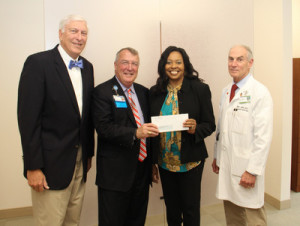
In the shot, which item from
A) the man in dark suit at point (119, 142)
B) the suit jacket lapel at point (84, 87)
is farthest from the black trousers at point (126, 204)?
the suit jacket lapel at point (84, 87)

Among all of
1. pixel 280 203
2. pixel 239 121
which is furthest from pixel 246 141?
pixel 280 203

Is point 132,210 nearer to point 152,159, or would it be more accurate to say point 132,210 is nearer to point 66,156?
point 152,159

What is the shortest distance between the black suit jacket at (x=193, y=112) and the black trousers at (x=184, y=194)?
0.17 meters

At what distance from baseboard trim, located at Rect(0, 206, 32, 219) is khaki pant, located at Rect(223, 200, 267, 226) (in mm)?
2607

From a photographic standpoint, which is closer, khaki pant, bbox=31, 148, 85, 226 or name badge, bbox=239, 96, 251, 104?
khaki pant, bbox=31, 148, 85, 226

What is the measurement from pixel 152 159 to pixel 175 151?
0.72 ft

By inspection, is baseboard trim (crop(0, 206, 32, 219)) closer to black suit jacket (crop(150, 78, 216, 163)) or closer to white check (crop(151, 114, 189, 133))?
black suit jacket (crop(150, 78, 216, 163))

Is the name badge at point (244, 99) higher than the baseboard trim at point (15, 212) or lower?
higher

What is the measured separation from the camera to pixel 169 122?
6.04 ft

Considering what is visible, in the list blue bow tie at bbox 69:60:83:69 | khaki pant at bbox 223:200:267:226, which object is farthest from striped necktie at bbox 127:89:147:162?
khaki pant at bbox 223:200:267:226

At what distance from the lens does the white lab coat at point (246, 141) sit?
1.89m

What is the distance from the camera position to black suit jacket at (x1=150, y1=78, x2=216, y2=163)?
78.7 inches

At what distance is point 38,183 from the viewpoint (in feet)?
5.25

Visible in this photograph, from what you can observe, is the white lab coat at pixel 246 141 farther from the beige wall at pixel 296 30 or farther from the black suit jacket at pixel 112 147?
the beige wall at pixel 296 30
